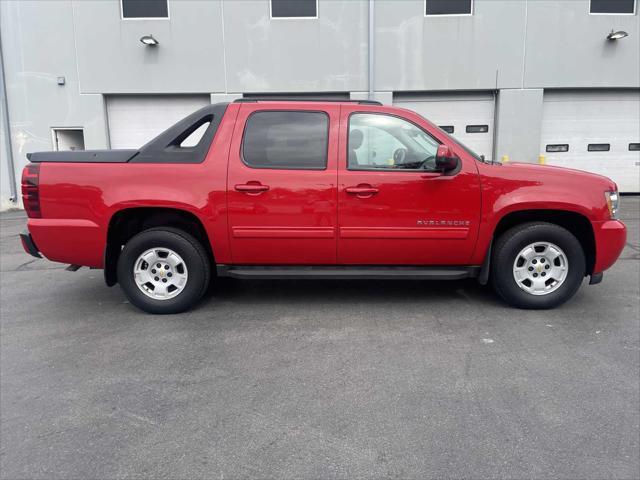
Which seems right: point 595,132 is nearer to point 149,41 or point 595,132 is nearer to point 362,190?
point 362,190

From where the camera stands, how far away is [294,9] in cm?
1276

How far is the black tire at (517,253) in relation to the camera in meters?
4.55

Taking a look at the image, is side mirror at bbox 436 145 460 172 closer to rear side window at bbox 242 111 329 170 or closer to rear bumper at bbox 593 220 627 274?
rear side window at bbox 242 111 329 170

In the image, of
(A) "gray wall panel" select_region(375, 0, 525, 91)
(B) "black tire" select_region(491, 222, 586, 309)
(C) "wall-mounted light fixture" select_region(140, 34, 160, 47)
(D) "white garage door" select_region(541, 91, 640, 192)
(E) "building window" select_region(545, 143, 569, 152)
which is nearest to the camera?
(B) "black tire" select_region(491, 222, 586, 309)

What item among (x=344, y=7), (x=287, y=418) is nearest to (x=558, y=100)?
(x=344, y=7)

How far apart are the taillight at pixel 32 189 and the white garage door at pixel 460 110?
408 inches

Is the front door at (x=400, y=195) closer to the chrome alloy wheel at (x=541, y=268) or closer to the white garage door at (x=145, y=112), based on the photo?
the chrome alloy wheel at (x=541, y=268)

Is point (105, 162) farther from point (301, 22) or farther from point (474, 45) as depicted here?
point (474, 45)

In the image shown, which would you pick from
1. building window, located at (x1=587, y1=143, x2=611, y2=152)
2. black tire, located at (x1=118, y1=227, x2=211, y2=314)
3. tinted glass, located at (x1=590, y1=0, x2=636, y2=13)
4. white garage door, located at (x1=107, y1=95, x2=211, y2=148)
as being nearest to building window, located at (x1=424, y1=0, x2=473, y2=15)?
tinted glass, located at (x1=590, y1=0, x2=636, y2=13)

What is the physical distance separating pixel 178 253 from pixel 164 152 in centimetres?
95

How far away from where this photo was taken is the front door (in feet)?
14.7

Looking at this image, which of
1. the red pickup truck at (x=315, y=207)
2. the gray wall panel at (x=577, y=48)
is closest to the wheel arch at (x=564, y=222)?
the red pickup truck at (x=315, y=207)

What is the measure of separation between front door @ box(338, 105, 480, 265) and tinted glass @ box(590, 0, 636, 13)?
445 inches

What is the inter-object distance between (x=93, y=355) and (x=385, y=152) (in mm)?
3046
